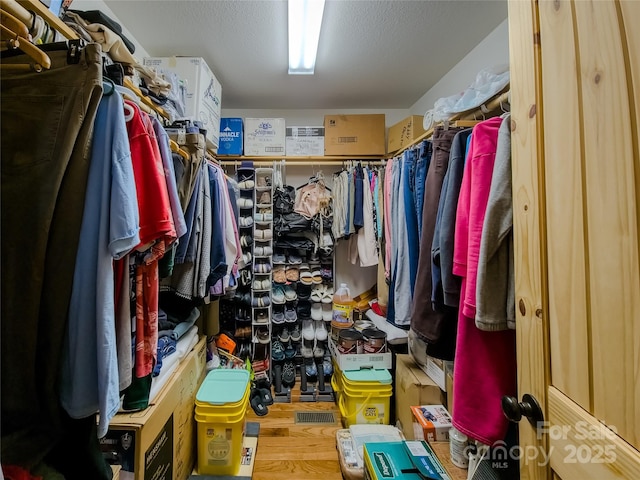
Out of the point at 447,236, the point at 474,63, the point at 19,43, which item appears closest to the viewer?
the point at 19,43

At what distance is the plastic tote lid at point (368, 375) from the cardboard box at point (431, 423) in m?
0.36

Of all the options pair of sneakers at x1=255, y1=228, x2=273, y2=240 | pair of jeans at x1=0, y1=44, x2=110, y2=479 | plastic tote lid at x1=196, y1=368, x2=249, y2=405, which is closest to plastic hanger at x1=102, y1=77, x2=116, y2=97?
pair of jeans at x1=0, y1=44, x2=110, y2=479

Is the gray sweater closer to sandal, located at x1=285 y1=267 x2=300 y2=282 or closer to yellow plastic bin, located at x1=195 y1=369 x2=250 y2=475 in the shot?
yellow plastic bin, located at x1=195 y1=369 x2=250 y2=475

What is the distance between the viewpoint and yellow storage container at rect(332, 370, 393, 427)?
192 centimetres

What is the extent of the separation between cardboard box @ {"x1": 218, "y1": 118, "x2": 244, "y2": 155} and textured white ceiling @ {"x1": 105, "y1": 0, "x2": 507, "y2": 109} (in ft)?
0.99

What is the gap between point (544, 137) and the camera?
1.79 feet

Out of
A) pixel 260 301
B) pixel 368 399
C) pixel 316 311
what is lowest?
pixel 368 399

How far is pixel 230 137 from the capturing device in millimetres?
2535

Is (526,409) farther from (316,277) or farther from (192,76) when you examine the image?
(192,76)

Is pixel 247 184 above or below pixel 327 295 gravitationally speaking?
above

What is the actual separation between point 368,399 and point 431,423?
1.86ft

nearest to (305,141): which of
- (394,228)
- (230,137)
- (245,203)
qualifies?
(230,137)

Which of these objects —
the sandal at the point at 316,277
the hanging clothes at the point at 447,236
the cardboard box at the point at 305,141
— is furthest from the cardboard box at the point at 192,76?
the hanging clothes at the point at 447,236

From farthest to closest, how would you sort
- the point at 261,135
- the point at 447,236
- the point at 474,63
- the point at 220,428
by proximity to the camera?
the point at 261,135
the point at 474,63
the point at 220,428
the point at 447,236
